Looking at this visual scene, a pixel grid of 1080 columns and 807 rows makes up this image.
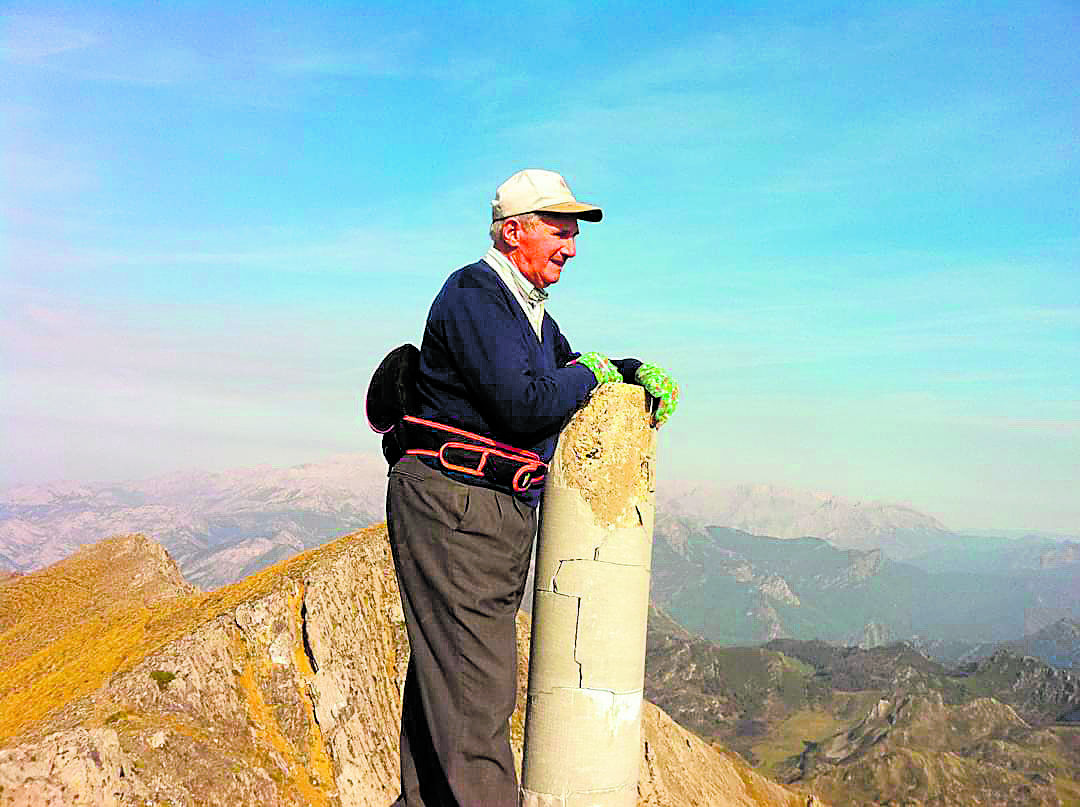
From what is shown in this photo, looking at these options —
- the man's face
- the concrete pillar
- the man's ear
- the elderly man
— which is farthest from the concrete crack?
the man's ear

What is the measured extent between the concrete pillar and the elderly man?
492 mm

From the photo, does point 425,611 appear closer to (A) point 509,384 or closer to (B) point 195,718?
(A) point 509,384

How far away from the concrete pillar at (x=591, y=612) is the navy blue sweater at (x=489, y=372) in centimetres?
50

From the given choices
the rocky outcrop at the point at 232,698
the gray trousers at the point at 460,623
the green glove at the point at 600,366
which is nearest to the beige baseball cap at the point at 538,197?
the green glove at the point at 600,366

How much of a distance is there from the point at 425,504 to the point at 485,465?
505 mm

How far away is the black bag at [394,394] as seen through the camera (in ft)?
20.1

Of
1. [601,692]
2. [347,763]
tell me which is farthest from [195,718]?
[601,692]

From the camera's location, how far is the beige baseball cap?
5926mm

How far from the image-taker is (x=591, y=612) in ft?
21.2

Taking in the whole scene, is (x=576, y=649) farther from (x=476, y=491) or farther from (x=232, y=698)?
(x=232, y=698)

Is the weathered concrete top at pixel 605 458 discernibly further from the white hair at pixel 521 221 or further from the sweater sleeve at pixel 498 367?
the white hair at pixel 521 221

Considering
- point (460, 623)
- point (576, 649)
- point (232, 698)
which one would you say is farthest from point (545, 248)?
point (232, 698)

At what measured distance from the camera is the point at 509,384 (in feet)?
18.2

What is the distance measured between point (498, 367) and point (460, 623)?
1.81 m
